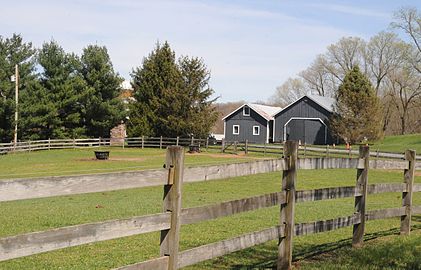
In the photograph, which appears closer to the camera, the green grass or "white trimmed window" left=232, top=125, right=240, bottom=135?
the green grass

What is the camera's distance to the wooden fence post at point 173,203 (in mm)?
4520

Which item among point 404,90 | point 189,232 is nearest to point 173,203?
point 189,232

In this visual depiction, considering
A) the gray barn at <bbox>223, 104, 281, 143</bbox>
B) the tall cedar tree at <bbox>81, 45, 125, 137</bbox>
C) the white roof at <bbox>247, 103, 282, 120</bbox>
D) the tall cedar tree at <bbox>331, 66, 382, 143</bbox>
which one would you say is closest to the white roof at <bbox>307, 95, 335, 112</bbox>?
the tall cedar tree at <bbox>331, 66, 382, 143</bbox>

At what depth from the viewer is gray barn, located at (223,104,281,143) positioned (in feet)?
216

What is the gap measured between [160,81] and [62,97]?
10756 mm

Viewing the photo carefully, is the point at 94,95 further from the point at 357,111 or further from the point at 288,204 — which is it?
the point at 288,204

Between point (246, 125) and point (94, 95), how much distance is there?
68.0 ft

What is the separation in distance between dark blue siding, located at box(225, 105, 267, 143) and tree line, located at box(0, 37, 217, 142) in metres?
13.1

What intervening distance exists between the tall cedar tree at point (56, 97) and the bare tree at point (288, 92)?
5627cm

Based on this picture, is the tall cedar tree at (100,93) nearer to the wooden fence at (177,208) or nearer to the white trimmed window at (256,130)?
the white trimmed window at (256,130)

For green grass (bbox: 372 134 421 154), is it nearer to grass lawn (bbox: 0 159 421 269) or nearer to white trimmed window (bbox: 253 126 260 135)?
white trimmed window (bbox: 253 126 260 135)

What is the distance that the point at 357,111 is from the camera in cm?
5350

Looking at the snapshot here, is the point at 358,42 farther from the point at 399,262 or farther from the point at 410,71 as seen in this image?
the point at 399,262

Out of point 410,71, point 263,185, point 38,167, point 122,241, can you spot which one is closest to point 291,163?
point 122,241
